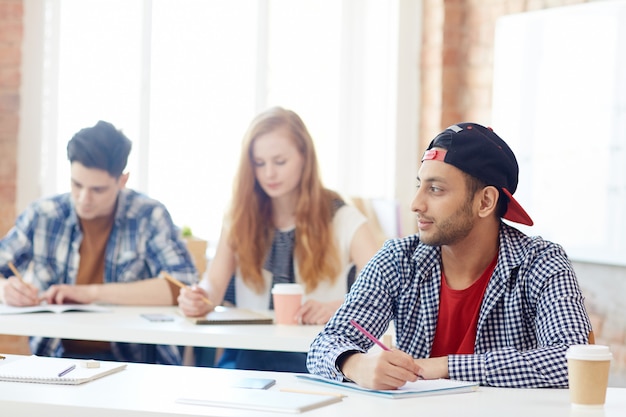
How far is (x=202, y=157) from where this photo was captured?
5551mm

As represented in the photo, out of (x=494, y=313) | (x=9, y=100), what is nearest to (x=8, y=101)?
(x=9, y=100)

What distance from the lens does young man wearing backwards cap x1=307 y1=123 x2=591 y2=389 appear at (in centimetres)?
213

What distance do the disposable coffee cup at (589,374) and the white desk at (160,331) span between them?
0.96 metres

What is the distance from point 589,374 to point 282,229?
1.73 meters

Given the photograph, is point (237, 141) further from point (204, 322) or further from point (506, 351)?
point (506, 351)

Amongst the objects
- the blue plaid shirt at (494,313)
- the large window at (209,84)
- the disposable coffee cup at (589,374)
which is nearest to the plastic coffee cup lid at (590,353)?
the disposable coffee cup at (589,374)

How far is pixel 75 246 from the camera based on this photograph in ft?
11.3

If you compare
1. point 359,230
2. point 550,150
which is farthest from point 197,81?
point 359,230

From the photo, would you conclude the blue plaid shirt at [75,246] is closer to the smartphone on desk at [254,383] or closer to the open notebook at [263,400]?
the smartphone on desk at [254,383]

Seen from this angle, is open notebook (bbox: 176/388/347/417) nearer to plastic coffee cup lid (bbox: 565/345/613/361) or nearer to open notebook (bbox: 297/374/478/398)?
open notebook (bbox: 297/374/478/398)

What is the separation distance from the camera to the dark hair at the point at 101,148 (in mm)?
3305

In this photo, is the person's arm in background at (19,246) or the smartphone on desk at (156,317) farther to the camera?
the person's arm in background at (19,246)

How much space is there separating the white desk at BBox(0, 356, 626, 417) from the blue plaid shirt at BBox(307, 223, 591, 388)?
65mm

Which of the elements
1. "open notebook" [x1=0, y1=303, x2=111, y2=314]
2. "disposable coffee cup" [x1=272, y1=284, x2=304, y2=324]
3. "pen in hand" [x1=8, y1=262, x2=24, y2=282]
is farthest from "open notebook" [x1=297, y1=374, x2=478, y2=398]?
"pen in hand" [x1=8, y1=262, x2=24, y2=282]
